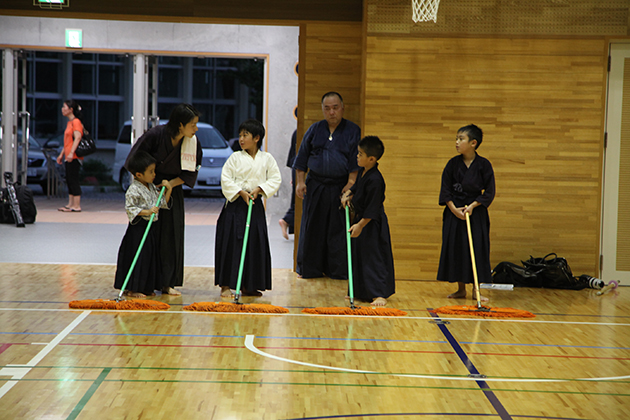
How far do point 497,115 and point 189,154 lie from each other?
2614 millimetres

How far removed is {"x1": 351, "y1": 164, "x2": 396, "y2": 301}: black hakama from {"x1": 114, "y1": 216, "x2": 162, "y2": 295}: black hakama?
4.70ft

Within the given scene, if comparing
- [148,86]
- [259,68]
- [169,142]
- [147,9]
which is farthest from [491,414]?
[259,68]

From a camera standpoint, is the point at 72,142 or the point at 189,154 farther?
the point at 72,142

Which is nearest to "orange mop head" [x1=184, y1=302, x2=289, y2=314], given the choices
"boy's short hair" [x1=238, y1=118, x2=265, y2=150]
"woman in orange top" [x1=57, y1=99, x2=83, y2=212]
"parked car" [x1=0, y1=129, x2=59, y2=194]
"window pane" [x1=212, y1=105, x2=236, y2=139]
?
"boy's short hair" [x1=238, y1=118, x2=265, y2=150]

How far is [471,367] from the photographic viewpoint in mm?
3072

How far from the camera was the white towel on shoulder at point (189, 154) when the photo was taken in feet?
14.7

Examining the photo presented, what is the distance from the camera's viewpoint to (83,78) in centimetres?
1769

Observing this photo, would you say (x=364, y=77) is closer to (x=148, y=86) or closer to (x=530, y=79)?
(x=530, y=79)

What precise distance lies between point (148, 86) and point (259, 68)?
200 inches

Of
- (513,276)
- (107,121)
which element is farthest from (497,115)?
(107,121)

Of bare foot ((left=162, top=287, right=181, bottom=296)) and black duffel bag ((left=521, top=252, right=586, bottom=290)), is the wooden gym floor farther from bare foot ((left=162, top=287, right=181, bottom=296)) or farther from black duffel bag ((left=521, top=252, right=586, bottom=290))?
black duffel bag ((left=521, top=252, right=586, bottom=290))

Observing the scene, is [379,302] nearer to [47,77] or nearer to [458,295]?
[458,295]

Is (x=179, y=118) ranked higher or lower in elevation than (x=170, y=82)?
lower

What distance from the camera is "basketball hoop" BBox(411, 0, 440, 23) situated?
5.17m
